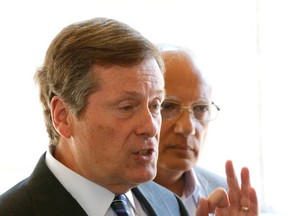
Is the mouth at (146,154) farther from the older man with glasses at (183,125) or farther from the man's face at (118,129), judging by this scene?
the older man with glasses at (183,125)

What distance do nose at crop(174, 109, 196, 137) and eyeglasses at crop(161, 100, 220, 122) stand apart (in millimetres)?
13

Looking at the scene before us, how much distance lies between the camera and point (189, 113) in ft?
8.53

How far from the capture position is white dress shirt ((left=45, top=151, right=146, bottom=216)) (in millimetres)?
1877

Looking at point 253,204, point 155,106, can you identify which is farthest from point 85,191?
point 253,204

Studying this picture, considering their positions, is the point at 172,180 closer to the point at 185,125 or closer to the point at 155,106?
the point at 185,125

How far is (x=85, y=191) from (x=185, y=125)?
804 mm

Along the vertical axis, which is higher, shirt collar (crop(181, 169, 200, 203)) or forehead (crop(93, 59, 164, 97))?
forehead (crop(93, 59, 164, 97))

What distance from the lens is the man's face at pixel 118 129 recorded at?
185cm

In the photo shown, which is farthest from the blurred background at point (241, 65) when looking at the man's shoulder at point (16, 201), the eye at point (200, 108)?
the man's shoulder at point (16, 201)

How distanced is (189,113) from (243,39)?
54.6 inches

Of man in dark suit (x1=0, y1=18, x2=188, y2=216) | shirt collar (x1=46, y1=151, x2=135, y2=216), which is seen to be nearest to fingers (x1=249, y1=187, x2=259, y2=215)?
man in dark suit (x1=0, y1=18, x2=188, y2=216)

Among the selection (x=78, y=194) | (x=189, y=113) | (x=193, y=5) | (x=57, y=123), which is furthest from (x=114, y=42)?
(x=193, y=5)

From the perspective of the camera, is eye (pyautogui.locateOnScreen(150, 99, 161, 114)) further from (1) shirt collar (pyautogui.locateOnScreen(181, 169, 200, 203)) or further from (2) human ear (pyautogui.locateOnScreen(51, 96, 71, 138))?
(1) shirt collar (pyautogui.locateOnScreen(181, 169, 200, 203))

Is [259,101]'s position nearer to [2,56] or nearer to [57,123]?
[2,56]
